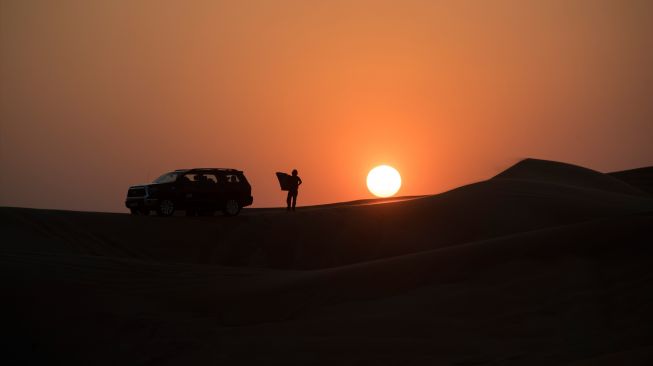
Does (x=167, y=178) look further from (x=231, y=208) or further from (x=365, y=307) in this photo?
(x=365, y=307)

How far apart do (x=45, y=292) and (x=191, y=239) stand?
1165cm

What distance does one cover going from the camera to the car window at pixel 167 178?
86.6ft

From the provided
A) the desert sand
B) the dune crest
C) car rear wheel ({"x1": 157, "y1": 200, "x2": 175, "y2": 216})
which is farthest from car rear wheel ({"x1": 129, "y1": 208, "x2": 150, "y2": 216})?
the dune crest

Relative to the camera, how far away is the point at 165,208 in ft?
87.4

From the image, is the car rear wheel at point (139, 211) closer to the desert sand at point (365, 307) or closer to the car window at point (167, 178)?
the car window at point (167, 178)

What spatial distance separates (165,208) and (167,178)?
3.21 ft

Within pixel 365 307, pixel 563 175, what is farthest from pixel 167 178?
pixel 563 175

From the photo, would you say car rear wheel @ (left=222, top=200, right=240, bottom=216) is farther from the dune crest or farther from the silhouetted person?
the dune crest

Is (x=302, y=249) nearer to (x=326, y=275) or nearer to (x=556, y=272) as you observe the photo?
(x=326, y=275)

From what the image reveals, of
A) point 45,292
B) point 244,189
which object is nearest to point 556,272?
point 45,292

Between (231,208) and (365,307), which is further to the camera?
(231,208)

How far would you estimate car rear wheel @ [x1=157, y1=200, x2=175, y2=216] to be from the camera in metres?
26.5

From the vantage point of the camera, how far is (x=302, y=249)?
2359 centimetres

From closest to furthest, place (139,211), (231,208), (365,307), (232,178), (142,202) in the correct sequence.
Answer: (365,307) → (142,202) → (139,211) → (232,178) → (231,208)
